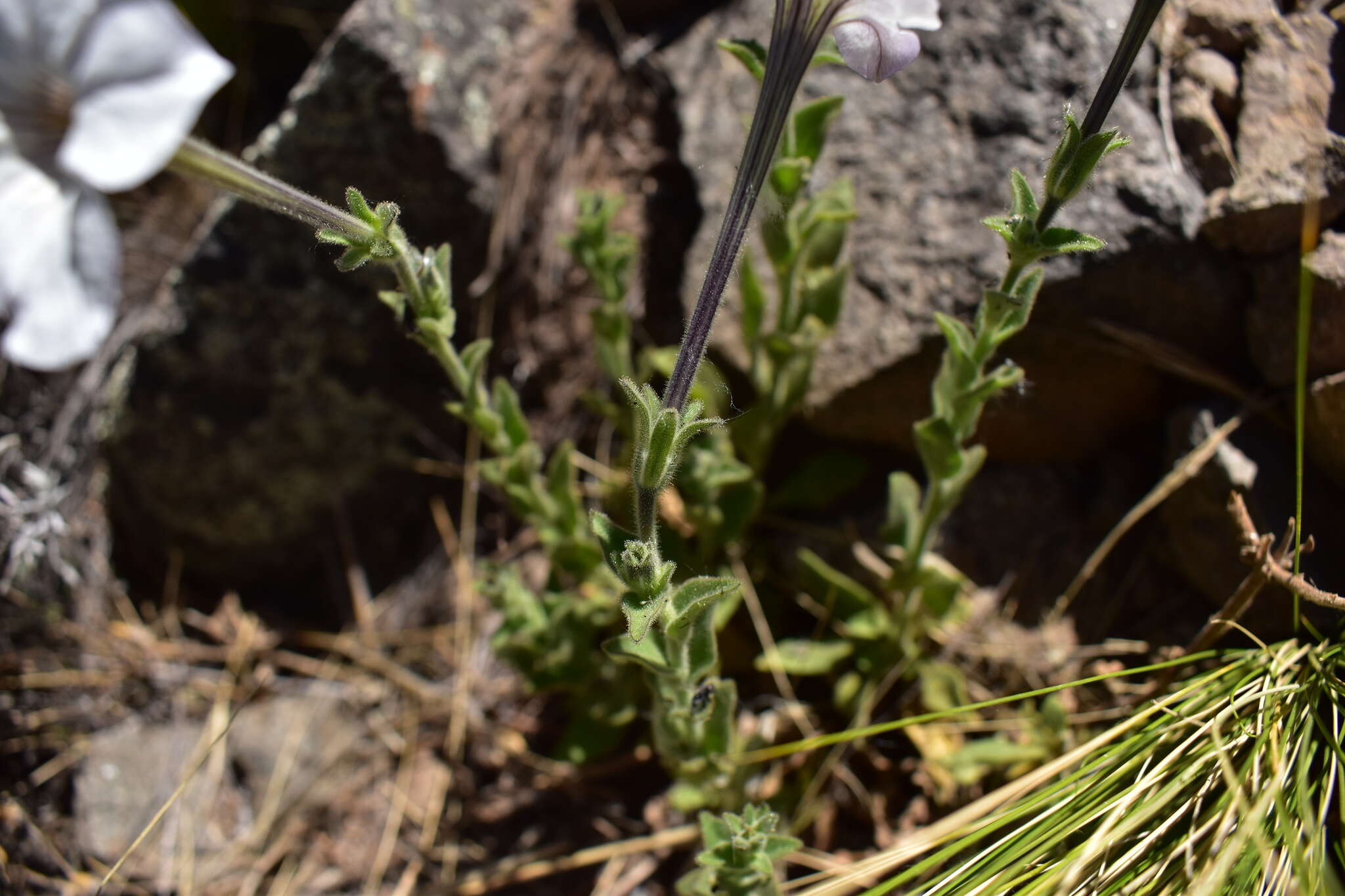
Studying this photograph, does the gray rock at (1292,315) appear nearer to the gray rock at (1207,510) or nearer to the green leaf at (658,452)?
the gray rock at (1207,510)

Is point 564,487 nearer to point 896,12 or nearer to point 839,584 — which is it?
point 839,584

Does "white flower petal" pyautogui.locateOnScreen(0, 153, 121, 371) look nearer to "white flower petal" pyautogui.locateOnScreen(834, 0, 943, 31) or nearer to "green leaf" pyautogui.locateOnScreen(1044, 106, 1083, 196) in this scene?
"white flower petal" pyautogui.locateOnScreen(834, 0, 943, 31)

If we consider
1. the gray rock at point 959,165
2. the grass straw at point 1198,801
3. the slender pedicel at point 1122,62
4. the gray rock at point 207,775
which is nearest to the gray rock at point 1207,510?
the grass straw at point 1198,801

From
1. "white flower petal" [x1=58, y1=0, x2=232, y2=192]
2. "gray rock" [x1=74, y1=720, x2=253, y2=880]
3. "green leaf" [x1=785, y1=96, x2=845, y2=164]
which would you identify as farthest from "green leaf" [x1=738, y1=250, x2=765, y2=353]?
"gray rock" [x1=74, y1=720, x2=253, y2=880]

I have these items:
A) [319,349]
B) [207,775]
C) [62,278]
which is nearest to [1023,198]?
[62,278]

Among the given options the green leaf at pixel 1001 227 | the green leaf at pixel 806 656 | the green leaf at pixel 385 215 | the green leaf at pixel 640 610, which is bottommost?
the green leaf at pixel 806 656

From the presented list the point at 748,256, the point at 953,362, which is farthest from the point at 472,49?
the point at 953,362

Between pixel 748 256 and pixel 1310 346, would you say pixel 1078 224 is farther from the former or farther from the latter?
pixel 748 256
